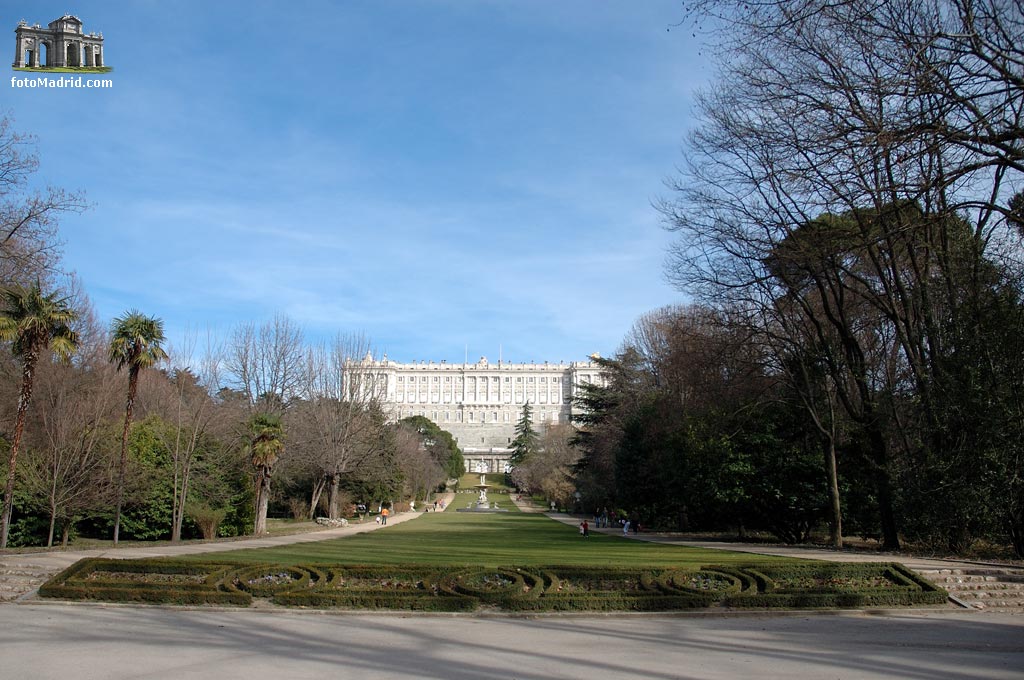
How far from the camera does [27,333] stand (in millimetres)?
20969

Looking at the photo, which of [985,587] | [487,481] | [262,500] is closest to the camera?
[985,587]

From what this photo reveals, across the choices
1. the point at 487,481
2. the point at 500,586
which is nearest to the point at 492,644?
the point at 500,586

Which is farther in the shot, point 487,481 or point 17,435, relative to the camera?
point 487,481

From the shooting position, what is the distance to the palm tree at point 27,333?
20.3m

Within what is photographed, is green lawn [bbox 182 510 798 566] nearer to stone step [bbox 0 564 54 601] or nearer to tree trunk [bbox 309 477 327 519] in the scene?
stone step [bbox 0 564 54 601]

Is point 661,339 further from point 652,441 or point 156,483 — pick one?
point 156,483

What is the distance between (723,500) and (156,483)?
20077 millimetres

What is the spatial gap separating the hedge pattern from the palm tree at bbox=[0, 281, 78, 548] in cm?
876

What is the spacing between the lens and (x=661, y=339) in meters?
43.0

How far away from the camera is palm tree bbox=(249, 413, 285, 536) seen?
2884 centimetres

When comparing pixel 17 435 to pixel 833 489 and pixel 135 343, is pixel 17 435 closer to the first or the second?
pixel 135 343

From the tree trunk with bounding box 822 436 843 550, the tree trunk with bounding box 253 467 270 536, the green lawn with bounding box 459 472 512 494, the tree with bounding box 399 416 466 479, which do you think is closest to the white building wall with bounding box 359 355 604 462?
the green lawn with bounding box 459 472 512 494

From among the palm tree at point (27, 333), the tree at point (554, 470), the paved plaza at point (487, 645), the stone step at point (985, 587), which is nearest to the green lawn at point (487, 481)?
the tree at point (554, 470)

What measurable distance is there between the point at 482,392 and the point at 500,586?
136 m
